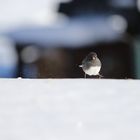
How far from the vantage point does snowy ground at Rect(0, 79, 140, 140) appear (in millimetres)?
2674

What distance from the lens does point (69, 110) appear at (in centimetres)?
286

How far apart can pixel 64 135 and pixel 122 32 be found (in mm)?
9930

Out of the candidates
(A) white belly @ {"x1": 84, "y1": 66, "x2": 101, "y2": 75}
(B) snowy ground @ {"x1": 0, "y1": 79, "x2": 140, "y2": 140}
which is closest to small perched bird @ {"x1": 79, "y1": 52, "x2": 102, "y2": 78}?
(A) white belly @ {"x1": 84, "y1": 66, "x2": 101, "y2": 75}

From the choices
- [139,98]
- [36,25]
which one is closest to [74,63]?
[36,25]

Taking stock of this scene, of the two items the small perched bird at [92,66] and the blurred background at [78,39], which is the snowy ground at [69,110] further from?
the blurred background at [78,39]

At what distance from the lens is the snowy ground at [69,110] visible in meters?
2.67

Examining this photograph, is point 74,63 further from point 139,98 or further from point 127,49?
point 139,98

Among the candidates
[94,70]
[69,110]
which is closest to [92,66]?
[94,70]

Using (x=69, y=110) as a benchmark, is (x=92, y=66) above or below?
below

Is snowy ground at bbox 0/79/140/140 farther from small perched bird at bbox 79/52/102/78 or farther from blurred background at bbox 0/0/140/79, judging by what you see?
blurred background at bbox 0/0/140/79

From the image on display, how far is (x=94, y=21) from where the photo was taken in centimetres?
1363

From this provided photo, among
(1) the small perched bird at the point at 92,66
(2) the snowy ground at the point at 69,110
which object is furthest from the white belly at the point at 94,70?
(2) the snowy ground at the point at 69,110

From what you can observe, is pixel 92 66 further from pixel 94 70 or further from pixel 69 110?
pixel 69 110

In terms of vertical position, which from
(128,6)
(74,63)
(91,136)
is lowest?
(74,63)
